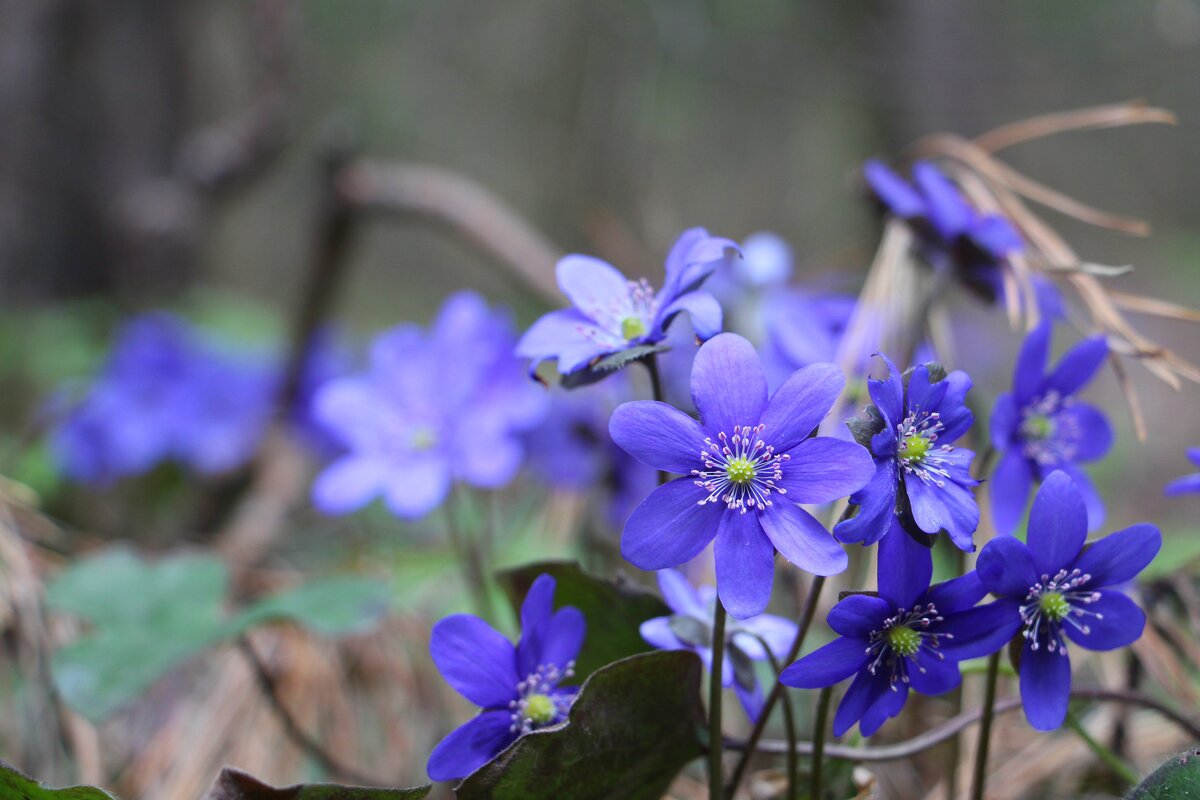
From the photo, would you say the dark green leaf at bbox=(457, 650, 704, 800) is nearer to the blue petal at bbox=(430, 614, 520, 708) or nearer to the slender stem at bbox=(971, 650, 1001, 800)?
the blue petal at bbox=(430, 614, 520, 708)

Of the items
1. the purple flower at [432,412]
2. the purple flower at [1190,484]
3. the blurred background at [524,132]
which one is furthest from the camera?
the blurred background at [524,132]

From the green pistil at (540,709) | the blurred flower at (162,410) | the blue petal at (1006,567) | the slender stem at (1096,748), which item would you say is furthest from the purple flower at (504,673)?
the blurred flower at (162,410)

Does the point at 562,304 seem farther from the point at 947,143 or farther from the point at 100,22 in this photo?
the point at 100,22

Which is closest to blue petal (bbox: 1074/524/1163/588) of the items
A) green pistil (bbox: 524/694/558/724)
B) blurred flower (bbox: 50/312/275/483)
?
green pistil (bbox: 524/694/558/724)

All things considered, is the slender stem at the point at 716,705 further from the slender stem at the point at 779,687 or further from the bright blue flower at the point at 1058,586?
the bright blue flower at the point at 1058,586

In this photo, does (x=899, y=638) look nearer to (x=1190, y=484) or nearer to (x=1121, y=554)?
(x=1121, y=554)
